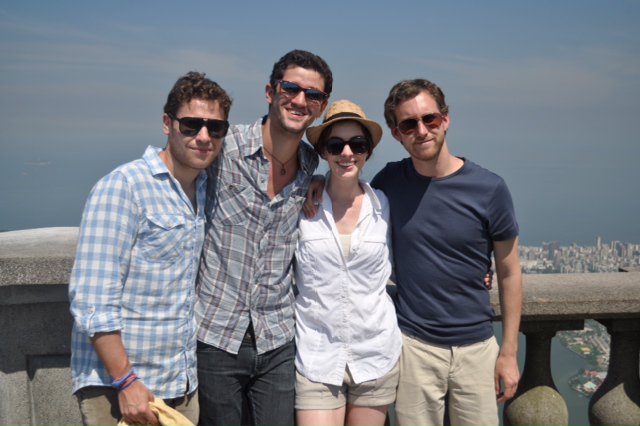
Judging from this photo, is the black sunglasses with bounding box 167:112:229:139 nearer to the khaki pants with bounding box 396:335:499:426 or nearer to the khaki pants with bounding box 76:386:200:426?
the khaki pants with bounding box 76:386:200:426

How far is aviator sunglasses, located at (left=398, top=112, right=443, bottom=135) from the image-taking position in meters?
3.54

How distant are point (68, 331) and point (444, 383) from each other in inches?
105

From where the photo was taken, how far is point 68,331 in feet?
12.0

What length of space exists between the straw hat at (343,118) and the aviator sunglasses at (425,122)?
176 mm

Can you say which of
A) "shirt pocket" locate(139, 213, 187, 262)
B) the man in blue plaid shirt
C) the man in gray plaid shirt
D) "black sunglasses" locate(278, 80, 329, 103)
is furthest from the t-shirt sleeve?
"shirt pocket" locate(139, 213, 187, 262)

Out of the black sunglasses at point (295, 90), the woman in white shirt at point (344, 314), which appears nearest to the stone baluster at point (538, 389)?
the woman in white shirt at point (344, 314)

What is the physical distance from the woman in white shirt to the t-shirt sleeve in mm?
734

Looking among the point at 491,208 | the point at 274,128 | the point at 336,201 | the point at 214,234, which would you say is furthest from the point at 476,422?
the point at 274,128

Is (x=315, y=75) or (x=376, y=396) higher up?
(x=315, y=75)

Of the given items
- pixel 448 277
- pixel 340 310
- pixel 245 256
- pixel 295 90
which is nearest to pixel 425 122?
pixel 295 90

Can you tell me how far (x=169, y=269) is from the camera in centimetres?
290

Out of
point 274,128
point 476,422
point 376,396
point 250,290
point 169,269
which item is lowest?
point 476,422

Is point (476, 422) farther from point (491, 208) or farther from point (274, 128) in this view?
point (274, 128)

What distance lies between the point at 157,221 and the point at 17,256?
1197mm
